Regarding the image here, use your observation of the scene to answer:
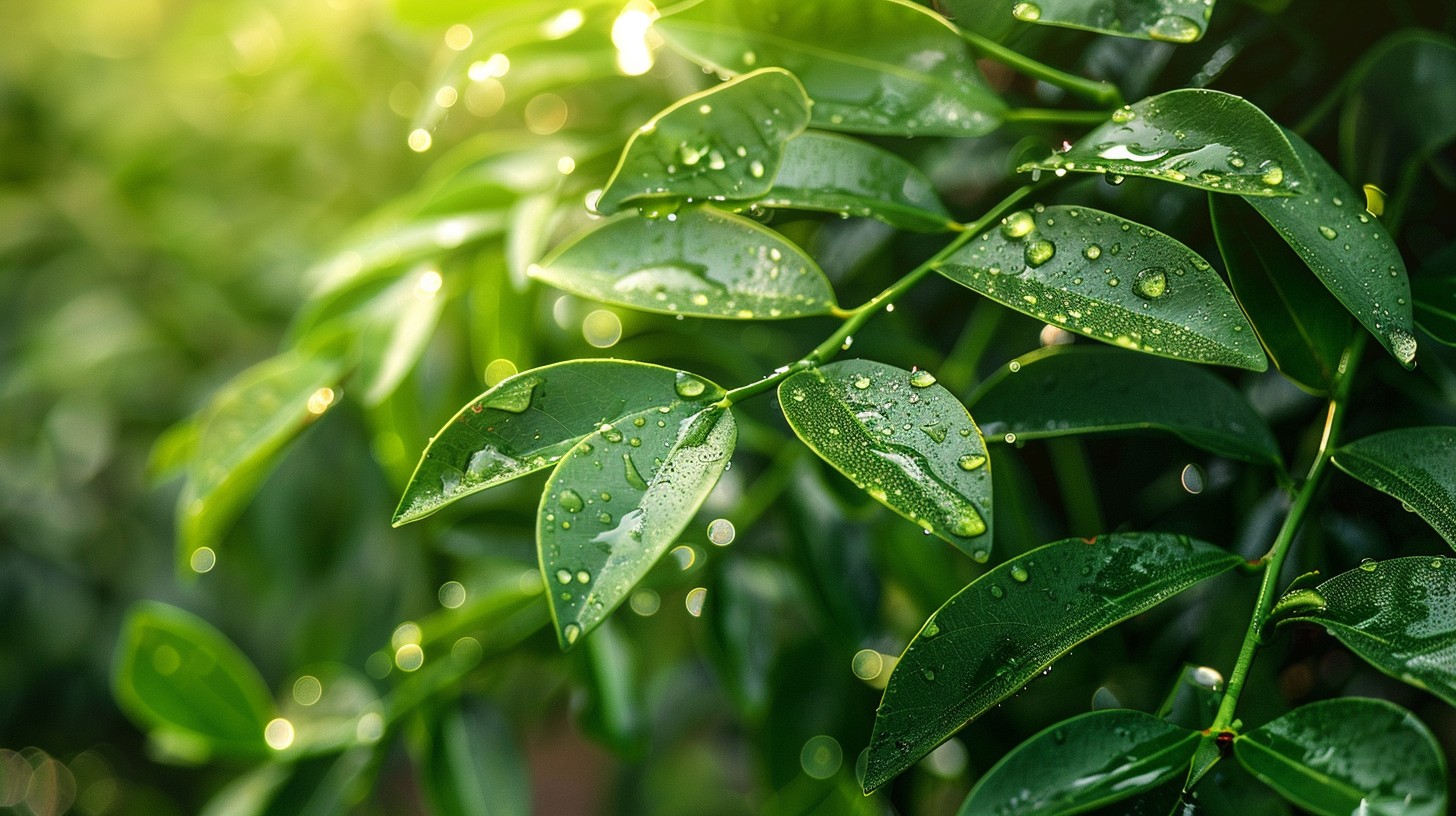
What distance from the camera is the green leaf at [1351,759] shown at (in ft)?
0.86

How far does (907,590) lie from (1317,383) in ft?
0.89

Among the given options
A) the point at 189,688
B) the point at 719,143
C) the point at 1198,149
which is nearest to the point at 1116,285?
the point at 1198,149

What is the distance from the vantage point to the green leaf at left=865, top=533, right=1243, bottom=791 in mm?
310

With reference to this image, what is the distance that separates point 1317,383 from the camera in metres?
0.39

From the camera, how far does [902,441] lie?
31cm

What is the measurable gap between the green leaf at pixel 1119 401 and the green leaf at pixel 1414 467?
5 cm

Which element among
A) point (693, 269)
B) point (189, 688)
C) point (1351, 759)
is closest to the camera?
point (1351, 759)

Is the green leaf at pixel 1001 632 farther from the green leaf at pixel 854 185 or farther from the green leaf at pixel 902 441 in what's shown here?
the green leaf at pixel 854 185

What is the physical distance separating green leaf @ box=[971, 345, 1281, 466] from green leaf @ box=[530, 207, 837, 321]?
0.33ft

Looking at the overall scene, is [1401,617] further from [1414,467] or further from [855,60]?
[855,60]

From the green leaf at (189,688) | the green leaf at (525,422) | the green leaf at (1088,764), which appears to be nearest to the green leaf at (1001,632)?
the green leaf at (1088,764)

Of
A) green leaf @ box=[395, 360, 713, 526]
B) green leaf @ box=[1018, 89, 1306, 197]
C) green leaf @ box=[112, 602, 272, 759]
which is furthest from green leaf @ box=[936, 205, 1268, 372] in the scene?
green leaf @ box=[112, 602, 272, 759]

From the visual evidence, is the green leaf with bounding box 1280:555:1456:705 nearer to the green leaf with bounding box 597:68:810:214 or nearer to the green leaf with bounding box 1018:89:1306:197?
the green leaf with bounding box 1018:89:1306:197

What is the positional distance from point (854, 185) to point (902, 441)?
145 mm
